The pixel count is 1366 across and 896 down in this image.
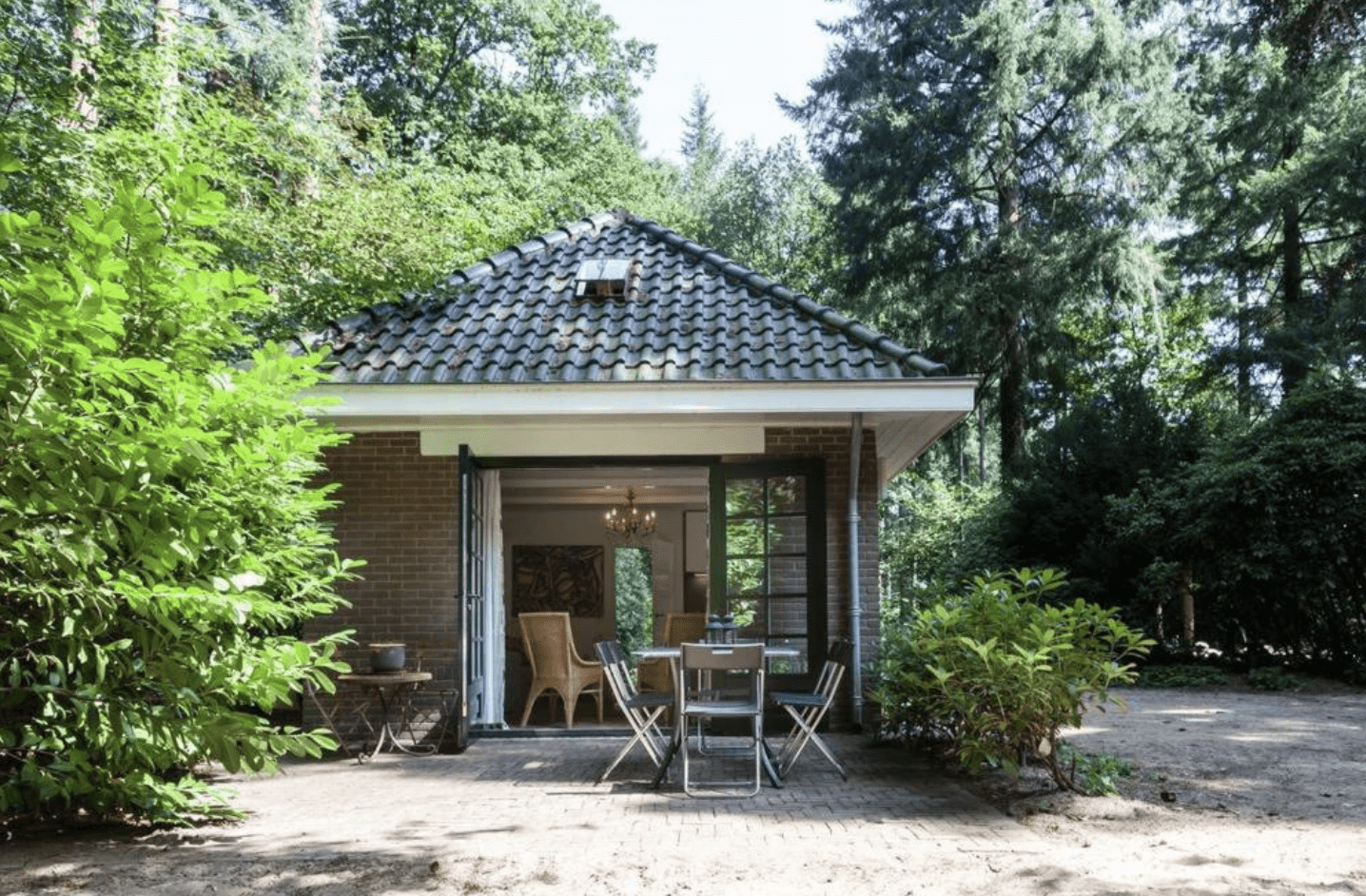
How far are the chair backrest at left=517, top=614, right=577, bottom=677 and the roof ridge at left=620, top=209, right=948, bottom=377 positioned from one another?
3467mm

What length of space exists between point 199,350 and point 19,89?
5402 millimetres

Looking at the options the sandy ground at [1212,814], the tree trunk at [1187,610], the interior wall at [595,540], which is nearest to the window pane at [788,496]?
the sandy ground at [1212,814]

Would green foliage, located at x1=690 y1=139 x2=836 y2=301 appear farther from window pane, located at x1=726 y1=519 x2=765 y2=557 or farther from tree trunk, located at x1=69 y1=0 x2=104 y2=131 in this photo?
window pane, located at x1=726 y1=519 x2=765 y2=557

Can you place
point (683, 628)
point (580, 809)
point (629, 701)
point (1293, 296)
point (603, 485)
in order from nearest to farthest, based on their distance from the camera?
point (580, 809)
point (629, 701)
point (683, 628)
point (603, 485)
point (1293, 296)

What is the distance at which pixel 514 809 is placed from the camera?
6125 millimetres

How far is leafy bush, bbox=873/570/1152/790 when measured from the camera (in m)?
5.92

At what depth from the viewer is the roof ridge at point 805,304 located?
28.2ft

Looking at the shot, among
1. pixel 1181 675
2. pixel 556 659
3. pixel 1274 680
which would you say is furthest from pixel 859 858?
pixel 1181 675

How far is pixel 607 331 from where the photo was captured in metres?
9.19

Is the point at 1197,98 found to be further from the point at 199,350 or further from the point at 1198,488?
the point at 199,350

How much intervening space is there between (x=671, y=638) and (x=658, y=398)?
3.82 metres

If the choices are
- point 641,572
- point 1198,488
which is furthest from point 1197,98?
point 641,572

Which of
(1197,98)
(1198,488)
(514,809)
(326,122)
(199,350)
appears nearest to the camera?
(199,350)

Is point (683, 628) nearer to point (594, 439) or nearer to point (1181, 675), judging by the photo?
point (594, 439)
